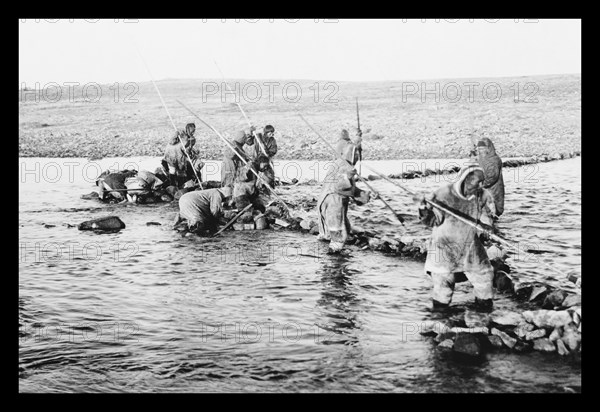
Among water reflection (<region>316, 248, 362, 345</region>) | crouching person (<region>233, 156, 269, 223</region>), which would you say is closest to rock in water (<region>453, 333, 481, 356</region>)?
water reflection (<region>316, 248, 362, 345</region>)

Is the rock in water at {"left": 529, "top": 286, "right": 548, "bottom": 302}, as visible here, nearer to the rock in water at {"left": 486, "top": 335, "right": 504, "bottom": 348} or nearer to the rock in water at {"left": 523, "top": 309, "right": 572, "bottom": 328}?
the rock in water at {"left": 523, "top": 309, "right": 572, "bottom": 328}

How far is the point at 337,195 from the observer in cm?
1195

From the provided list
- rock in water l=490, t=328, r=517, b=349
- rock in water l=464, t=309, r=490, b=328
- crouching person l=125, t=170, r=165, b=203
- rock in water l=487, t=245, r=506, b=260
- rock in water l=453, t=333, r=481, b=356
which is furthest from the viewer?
crouching person l=125, t=170, r=165, b=203

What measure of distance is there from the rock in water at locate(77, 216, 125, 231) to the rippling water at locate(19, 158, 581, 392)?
249 millimetres

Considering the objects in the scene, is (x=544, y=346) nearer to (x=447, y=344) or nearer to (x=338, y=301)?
(x=447, y=344)

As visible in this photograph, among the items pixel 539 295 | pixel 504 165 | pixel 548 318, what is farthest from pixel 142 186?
pixel 548 318

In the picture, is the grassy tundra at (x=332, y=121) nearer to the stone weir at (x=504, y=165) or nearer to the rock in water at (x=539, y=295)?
the stone weir at (x=504, y=165)

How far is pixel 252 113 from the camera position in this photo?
63.0 feet

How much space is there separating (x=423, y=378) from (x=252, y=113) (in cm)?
1238

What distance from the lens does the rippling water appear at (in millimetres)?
7957

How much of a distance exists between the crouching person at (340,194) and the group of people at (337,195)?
2cm

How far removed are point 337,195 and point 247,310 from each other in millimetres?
2819

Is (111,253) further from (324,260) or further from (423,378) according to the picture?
(423,378)

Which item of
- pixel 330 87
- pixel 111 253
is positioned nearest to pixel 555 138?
pixel 330 87
